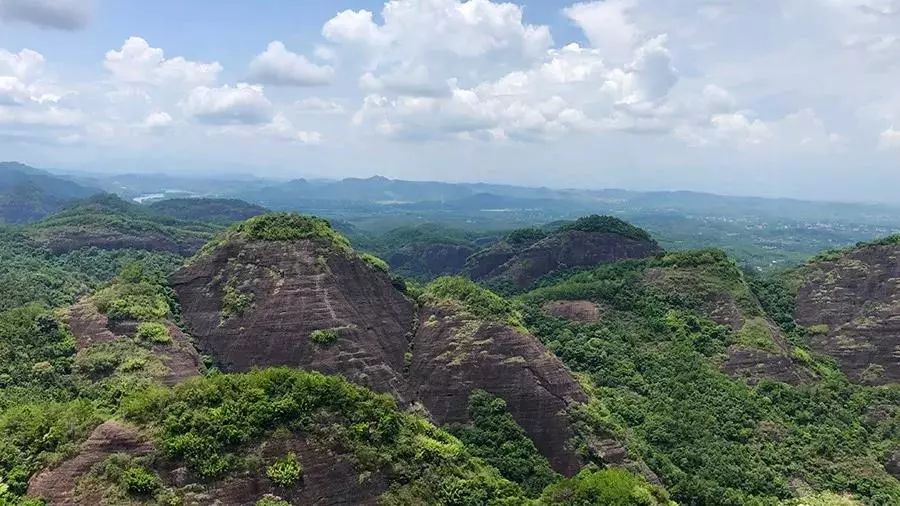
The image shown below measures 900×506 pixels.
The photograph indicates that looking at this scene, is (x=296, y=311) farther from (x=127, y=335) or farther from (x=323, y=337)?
(x=127, y=335)

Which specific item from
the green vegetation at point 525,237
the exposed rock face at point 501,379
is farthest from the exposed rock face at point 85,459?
the green vegetation at point 525,237

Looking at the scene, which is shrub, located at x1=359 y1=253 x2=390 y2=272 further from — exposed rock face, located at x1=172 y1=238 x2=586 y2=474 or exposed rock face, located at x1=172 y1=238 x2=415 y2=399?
exposed rock face, located at x1=172 y1=238 x2=586 y2=474

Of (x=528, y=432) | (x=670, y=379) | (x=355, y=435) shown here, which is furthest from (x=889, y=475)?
(x=355, y=435)

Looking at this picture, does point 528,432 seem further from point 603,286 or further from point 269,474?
point 603,286

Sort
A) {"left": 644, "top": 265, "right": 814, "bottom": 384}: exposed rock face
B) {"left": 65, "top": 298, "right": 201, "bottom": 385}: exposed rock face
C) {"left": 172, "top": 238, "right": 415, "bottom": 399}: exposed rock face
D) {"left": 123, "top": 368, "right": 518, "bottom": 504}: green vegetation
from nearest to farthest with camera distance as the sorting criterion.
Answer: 1. {"left": 123, "top": 368, "right": 518, "bottom": 504}: green vegetation
2. {"left": 65, "top": 298, "right": 201, "bottom": 385}: exposed rock face
3. {"left": 172, "top": 238, "right": 415, "bottom": 399}: exposed rock face
4. {"left": 644, "top": 265, "right": 814, "bottom": 384}: exposed rock face

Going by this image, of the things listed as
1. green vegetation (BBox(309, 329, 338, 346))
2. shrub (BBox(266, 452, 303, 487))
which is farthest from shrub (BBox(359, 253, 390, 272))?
shrub (BBox(266, 452, 303, 487))

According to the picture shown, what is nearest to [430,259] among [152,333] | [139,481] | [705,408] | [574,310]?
[574,310]
